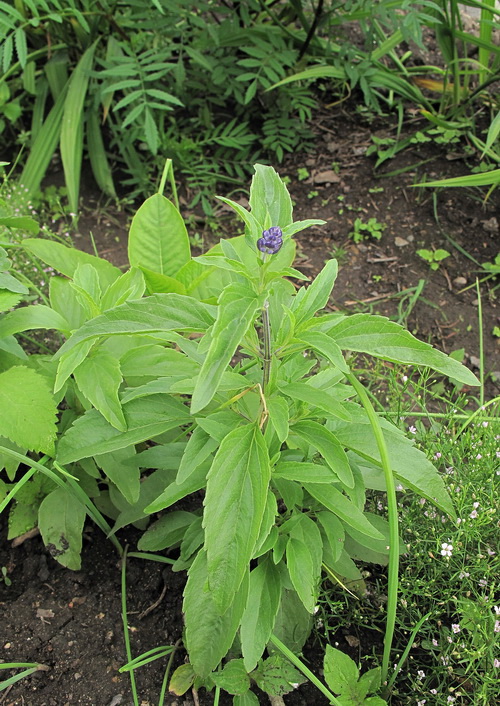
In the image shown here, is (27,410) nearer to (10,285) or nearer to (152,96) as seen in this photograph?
(10,285)

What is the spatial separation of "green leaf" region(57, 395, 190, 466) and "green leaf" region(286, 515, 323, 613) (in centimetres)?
37

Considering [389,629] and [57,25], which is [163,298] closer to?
[389,629]

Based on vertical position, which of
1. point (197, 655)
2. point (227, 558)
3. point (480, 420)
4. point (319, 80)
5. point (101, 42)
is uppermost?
point (101, 42)

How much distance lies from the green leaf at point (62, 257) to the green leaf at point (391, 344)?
2.91 feet

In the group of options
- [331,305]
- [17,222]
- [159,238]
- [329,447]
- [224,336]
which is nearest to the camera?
[224,336]

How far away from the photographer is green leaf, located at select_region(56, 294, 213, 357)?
1245 mm

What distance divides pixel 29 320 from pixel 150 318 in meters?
0.52

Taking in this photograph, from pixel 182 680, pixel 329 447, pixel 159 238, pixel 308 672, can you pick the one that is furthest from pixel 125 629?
pixel 159 238

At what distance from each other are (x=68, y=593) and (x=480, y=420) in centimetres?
129

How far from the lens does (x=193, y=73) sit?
10.4 ft

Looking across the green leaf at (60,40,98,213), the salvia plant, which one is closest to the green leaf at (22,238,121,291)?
the salvia plant

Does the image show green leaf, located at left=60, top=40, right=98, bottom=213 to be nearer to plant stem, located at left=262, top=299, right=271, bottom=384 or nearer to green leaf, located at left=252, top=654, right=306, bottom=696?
plant stem, located at left=262, top=299, right=271, bottom=384

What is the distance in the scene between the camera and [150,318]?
128cm

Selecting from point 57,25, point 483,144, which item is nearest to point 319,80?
Result: point 483,144
